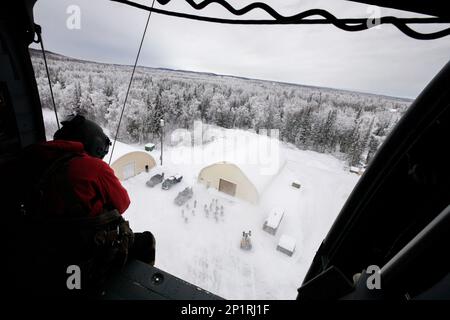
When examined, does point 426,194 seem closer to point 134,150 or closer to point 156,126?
point 134,150

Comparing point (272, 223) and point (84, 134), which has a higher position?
point (84, 134)

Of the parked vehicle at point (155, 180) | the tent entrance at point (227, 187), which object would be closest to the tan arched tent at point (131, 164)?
the parked vehicle at point (155, 180)

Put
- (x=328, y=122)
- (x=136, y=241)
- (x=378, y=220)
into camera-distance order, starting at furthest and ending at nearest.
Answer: (x=328, y=122) → (x=136, y=241) → (x=378, y=220)

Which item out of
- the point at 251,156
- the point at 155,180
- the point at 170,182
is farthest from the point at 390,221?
the point at 251,156

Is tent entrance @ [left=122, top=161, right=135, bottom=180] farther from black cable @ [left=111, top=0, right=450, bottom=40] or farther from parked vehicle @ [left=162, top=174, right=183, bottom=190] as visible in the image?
black cable @ [left=111, top=0, right=450, bottom=40]

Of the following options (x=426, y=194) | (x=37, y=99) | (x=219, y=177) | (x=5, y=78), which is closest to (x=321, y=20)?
(x=426, y=194)

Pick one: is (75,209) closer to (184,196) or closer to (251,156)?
(184,196)
